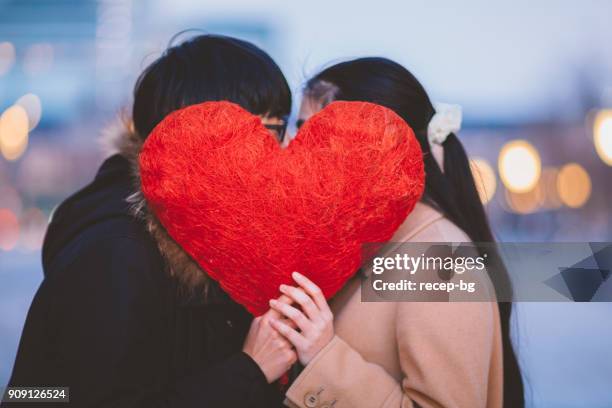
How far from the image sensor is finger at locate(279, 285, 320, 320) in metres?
1.47

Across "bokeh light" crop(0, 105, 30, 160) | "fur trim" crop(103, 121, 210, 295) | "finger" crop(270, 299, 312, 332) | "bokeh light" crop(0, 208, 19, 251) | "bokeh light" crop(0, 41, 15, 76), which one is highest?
"bokeh light" crop(0, 41, 15, 76)

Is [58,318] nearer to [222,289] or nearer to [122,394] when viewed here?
[122,394]

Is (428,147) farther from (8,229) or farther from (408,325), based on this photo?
(8,229)

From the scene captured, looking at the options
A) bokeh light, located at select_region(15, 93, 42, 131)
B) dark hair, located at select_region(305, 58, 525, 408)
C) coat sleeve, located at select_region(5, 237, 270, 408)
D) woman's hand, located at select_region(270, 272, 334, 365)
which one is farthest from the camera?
bokeh light, located at select_region(15, 93, 42, 131)

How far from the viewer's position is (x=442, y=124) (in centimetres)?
187

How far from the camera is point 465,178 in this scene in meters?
1.92

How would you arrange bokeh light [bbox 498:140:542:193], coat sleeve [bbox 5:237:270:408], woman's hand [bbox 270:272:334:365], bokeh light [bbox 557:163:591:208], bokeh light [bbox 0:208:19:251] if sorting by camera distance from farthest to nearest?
bokeh light [bbox 557:163:591:208], bokeh light [bbox 498:140:542:193], bokeh light [bbox 0:208:19:251], woman's hand [bbox 270:272:334:365], coat sleeve [bbox 5:237:270:408]

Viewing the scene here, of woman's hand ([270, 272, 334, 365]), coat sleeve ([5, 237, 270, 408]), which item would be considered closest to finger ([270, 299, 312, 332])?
woman's hand ([270, 272, 334, 365])

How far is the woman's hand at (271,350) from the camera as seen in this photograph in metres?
1.48

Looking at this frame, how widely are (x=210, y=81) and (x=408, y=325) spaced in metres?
0.82

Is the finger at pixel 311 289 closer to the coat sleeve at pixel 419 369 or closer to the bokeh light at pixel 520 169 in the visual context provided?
the coat sleeve at pixel 419 369

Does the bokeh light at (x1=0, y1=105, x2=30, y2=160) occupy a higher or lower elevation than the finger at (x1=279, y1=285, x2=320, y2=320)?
higher

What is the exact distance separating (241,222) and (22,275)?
11.6 metres

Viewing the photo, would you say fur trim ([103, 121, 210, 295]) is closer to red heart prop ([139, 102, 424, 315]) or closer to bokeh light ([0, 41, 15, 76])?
red heart prop ([139, 102, 424, 315])
